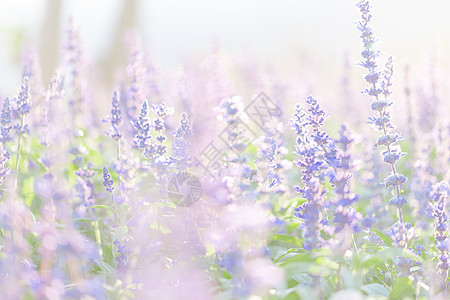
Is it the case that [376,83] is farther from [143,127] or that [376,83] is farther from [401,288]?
[143,127]

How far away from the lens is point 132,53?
6.36 metres

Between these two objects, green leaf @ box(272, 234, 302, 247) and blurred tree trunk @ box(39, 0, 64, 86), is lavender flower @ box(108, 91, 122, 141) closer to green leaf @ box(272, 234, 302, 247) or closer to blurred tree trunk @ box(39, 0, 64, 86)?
green leaf @ box(272, 234, 302, 247)

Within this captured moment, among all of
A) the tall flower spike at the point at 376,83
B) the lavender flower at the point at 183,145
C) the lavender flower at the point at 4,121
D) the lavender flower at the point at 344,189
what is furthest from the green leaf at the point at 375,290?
the lavender flower at the point at 4,121

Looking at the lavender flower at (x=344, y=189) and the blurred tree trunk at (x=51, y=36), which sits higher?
the blurred tree trunk at (x=51, y=36)

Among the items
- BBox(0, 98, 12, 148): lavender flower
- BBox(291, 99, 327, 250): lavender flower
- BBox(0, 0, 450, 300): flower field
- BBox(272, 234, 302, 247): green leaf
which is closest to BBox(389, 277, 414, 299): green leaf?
BBox(0, 0, 450, 300): flower field

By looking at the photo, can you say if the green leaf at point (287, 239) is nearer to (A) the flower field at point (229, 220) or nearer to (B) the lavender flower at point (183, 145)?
(A) the flower field at point (229, 220)

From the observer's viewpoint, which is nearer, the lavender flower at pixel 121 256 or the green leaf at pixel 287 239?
the lavender flower at pixel 121 256

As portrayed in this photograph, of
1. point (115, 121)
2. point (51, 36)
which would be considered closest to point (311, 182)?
point (115, 121)

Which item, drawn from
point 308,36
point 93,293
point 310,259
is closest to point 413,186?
point 310,259

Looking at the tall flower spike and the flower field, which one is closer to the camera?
the flower field

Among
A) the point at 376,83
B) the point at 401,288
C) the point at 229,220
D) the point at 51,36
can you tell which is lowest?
the point at 401,288

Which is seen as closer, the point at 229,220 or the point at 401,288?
the point at 229,220

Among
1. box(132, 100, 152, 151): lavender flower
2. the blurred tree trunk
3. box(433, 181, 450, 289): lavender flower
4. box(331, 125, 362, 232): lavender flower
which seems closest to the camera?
box(331, 125, 362, 232): lavender flower

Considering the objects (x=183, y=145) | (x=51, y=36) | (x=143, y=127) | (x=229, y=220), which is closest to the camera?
(x=229, y=220)
